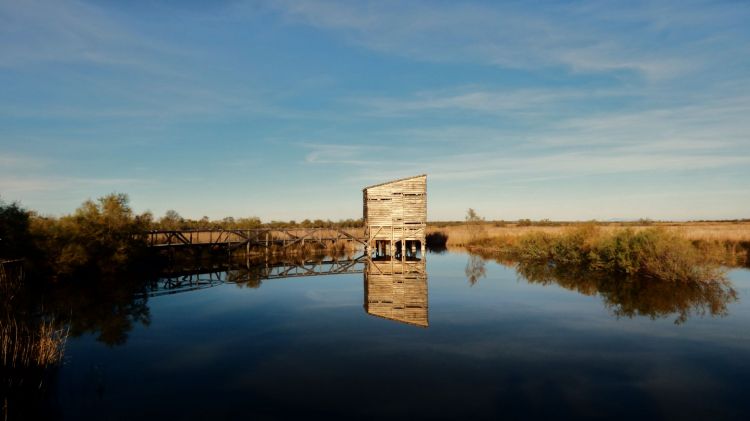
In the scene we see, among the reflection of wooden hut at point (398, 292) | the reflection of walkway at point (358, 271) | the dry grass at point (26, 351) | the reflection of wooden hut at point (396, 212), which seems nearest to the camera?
the dry grass at point (26, 351)

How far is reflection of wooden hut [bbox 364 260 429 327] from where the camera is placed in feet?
59.2

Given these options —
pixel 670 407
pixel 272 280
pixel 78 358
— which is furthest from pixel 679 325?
pixel 272 280

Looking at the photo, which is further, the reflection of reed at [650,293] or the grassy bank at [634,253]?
the grassy bank at [634,253]

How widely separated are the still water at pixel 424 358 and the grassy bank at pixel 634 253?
7.48 ft

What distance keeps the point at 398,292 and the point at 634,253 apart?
15.0m

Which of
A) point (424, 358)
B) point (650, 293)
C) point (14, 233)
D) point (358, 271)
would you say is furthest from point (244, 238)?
point (650, 293)

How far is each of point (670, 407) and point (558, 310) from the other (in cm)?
951

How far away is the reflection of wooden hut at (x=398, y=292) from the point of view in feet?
59.2

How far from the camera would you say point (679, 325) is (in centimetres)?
1532

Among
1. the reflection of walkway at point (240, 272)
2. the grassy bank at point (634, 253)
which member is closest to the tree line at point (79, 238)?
the reflection of walkway at point (240, 272)

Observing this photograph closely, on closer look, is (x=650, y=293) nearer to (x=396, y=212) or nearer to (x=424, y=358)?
(x=424, y=358)

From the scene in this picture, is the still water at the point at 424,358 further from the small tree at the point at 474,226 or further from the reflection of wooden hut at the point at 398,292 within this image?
the small tree at the point at 474,226

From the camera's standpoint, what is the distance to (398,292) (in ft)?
74.7

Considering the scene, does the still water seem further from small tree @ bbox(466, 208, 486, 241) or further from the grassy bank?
small tree @ bbox(466, 208, 486, 241)
